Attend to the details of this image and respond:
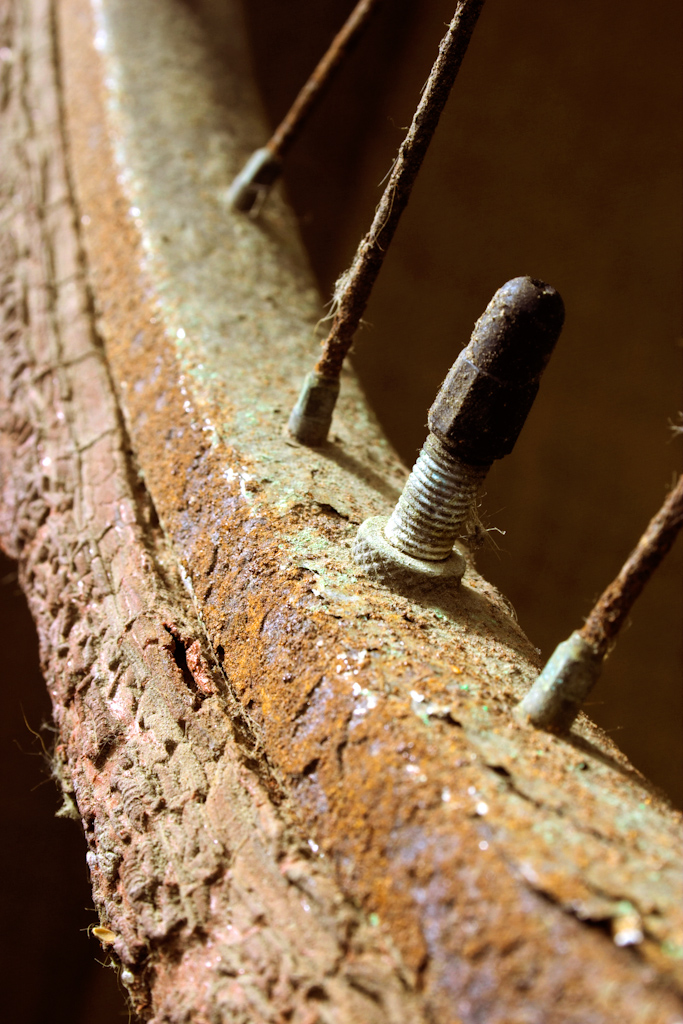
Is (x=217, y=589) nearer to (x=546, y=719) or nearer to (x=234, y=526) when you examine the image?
(x=234, y=526)

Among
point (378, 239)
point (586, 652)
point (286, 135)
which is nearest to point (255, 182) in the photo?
point (286, 135)

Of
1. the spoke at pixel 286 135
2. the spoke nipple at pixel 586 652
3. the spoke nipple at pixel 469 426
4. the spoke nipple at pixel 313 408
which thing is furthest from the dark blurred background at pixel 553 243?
the spoke nipple at pixel 586 652

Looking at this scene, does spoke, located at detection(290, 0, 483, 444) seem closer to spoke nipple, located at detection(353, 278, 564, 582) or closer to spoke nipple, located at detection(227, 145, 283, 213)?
spoke nipple, located at detection(353, 278, 564, 582)

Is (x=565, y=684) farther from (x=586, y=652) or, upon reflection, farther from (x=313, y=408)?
(x=313, y=408)

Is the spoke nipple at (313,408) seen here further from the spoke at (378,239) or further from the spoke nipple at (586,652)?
the spoke nipple at (586,652)

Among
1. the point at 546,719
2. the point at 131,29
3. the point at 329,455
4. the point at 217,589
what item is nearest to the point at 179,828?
the point at 217,589

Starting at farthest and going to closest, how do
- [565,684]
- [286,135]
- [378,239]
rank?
[286,135] → [378,239] → [565,684]
